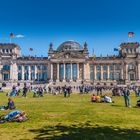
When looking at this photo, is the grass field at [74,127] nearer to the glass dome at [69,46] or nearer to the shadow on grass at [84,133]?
the shadow on grass at [84,133]

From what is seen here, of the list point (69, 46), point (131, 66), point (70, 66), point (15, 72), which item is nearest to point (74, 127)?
point (70, 66)

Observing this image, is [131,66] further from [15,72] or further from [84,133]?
[84,133]

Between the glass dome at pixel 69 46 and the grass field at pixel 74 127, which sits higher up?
the glass dome at pixel 69 46

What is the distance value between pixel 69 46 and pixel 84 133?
136 meters

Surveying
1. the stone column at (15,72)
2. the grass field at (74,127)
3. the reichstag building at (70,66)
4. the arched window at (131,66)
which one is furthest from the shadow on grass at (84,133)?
the stone column at (15,72)

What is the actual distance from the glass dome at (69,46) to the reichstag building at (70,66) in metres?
1.04

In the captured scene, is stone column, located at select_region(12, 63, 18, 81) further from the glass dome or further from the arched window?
the arched window

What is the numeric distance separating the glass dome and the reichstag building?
1044mm

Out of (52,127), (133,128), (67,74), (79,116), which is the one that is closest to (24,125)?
(52,127)

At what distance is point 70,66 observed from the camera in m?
144

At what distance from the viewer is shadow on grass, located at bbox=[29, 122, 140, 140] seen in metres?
17.5

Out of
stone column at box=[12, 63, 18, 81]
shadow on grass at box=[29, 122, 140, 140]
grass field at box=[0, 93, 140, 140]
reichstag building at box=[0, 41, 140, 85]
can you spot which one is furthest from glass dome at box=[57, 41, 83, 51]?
shadow on grass at box=[29, 122, 140, 140]

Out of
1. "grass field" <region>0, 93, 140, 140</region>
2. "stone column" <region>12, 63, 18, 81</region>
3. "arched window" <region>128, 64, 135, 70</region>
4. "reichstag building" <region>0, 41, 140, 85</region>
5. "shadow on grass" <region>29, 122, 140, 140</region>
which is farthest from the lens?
"stone column" <region>12, 63, 18, 81</region>

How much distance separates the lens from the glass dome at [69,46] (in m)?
153
